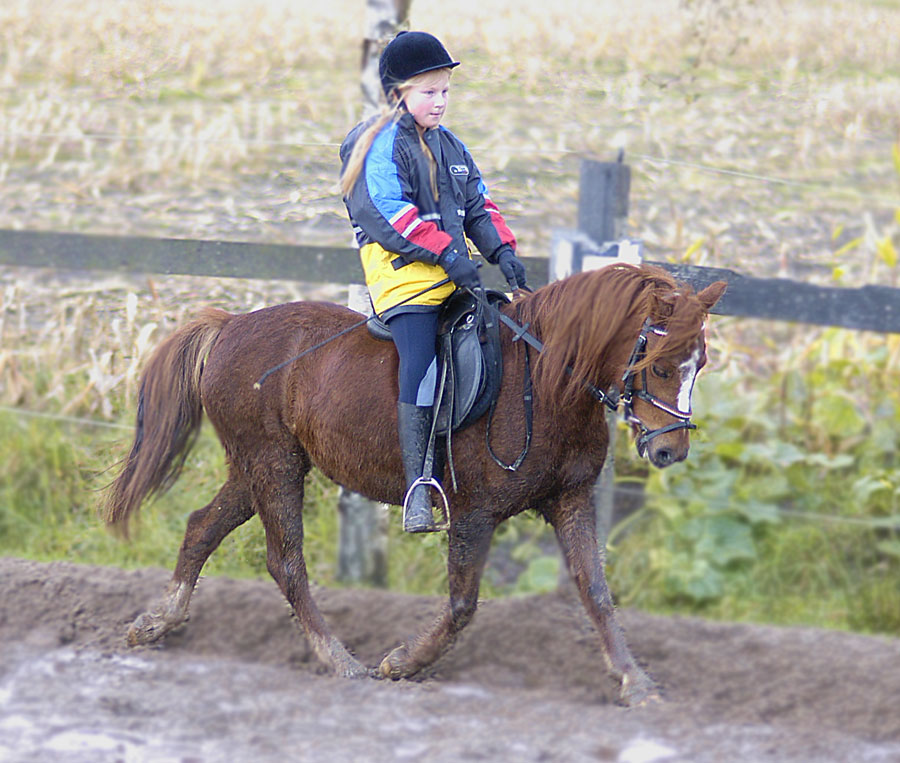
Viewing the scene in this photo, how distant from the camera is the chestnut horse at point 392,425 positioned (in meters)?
3.51

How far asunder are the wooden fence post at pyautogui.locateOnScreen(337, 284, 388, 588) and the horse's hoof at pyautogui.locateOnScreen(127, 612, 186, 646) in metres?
1.29

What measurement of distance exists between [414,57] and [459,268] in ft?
2.44

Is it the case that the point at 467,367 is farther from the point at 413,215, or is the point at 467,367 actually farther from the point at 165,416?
the point at 165,416

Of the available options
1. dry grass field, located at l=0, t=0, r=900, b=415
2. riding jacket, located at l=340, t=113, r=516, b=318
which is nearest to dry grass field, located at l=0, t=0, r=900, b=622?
dry grass field, located at l=0, t=0, r=900, b=415

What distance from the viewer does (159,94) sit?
10.5 m

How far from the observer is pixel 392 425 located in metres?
3.91

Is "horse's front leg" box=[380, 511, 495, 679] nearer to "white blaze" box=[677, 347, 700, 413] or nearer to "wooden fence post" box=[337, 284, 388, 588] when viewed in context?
"white blaze" box=[677, 347, 700, 413]

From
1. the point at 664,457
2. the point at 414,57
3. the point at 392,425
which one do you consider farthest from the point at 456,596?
the point at 414,57

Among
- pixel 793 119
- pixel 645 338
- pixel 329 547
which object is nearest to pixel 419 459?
pixel 645 338

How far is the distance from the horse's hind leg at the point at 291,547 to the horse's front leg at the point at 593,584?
3.38ft

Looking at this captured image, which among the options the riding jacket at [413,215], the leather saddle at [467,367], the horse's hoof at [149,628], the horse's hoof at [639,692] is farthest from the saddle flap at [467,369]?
the horse's hoof at [149,628]

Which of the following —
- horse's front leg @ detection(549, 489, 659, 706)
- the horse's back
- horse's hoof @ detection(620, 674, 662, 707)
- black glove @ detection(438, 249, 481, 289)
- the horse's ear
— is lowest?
horse's hoof @ detection(620, 674, 662, 707)

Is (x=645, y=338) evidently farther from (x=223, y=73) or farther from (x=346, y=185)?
(x=223, y=73)

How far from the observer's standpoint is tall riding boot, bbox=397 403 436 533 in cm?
369
